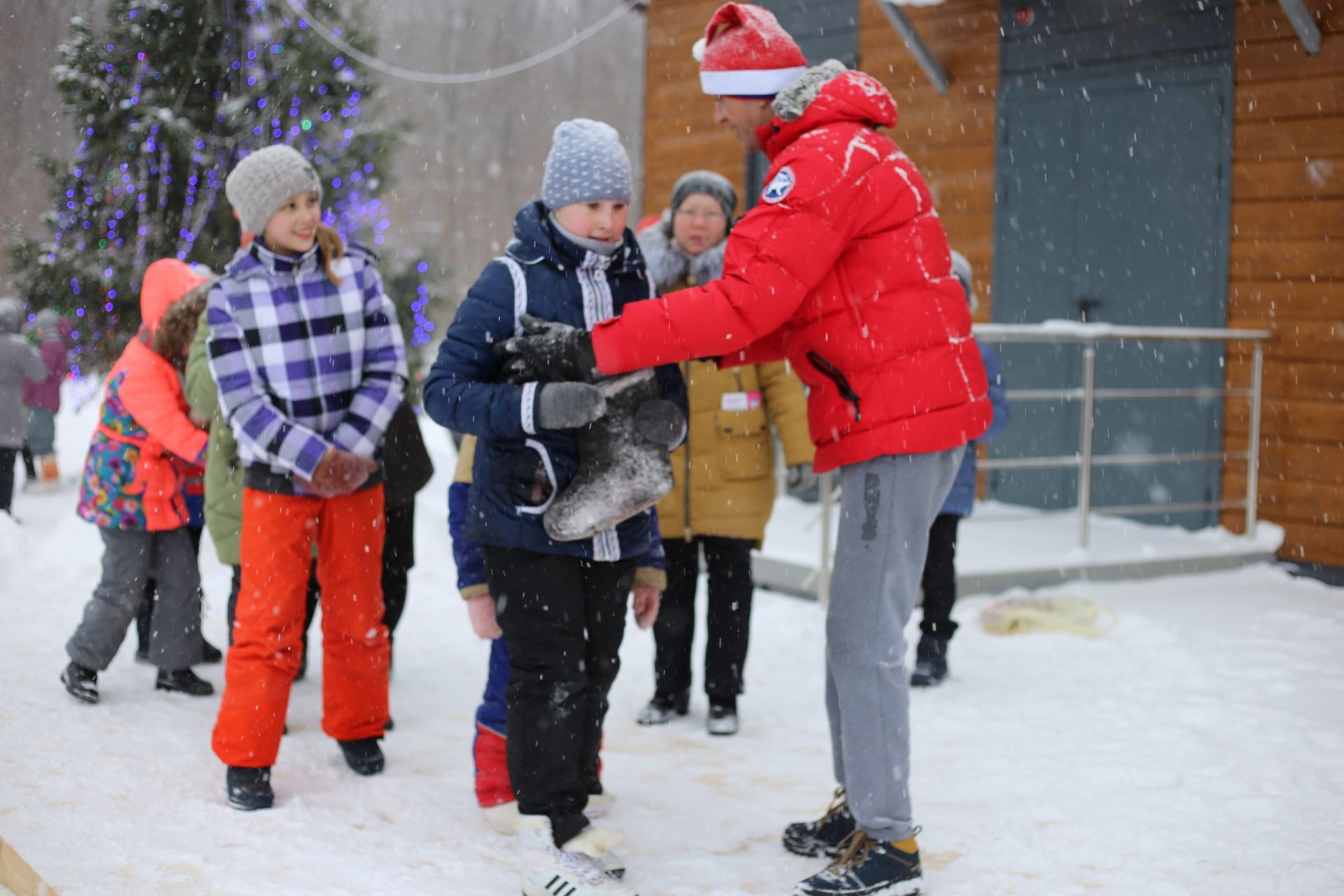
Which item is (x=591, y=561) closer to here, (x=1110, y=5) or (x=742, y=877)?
(x=742, y=877)

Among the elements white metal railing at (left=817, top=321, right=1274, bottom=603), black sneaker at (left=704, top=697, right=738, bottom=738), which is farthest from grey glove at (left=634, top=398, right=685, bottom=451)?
white metal railing at (left=817, top=321, right=1274, bottom=603)

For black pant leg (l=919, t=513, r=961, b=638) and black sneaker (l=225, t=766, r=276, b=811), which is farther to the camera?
black pant leg (l=919, t=513, r=961, b=638)

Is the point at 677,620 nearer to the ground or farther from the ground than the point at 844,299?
nearer to the ground

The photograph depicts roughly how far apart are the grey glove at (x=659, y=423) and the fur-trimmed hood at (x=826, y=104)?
0.59 m

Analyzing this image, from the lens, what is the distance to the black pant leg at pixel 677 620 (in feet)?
12.7

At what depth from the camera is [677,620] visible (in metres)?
3.87

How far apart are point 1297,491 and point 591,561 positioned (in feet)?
15.6

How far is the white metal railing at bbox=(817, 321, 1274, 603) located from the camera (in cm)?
555

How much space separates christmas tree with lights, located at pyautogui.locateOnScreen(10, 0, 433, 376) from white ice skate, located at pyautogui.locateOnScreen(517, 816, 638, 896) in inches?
213

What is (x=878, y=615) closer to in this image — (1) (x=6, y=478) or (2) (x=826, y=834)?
(2) (x=826, y=834)

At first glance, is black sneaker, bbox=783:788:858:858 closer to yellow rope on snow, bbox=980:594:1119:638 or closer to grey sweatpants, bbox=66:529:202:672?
grey sweatpants, bbox=66:529:202:672

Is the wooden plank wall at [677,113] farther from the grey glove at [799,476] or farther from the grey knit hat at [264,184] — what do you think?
the grey knit hat at [264,184]

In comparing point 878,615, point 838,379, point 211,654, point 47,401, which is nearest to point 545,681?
point 878,615

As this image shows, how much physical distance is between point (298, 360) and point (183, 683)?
4.86ft
